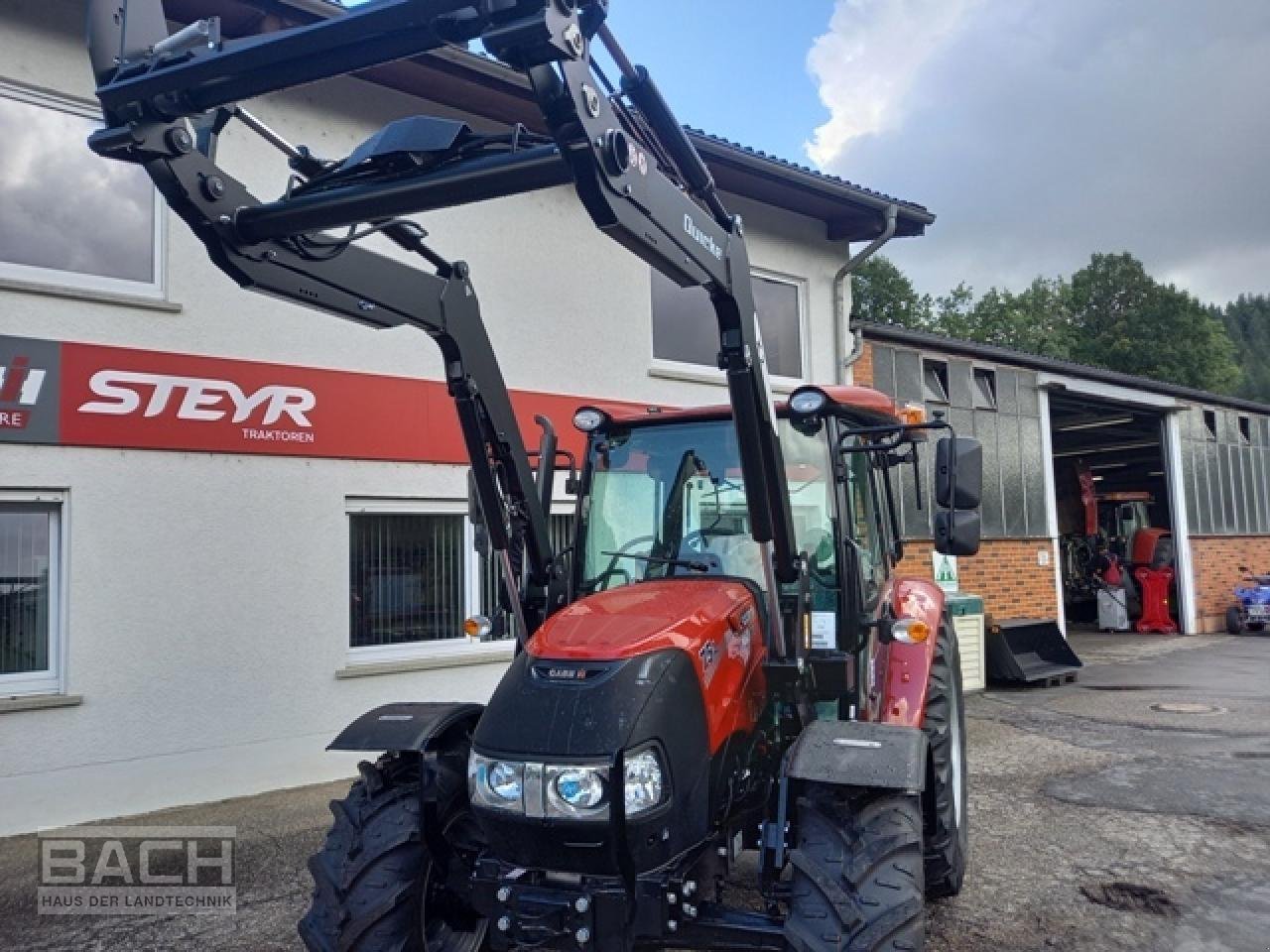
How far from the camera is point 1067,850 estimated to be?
200 inches

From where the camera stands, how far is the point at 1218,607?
17031 mm

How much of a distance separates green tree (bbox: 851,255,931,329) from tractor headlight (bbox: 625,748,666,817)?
37.6 meters

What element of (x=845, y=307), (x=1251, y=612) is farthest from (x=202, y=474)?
(x=1251, y=612)

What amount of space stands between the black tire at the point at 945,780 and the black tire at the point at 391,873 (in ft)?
5.67

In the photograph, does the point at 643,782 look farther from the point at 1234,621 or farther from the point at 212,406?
the point at 1234,621

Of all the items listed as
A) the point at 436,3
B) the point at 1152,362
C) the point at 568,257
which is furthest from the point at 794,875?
the point at 1152,362

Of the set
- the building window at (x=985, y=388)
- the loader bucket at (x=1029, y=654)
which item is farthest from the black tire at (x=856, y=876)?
the building window at (x=985, y=388)

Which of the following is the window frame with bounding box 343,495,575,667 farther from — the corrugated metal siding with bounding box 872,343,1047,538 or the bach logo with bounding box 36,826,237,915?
the corrugated metal siding with bounding box 872,343,1047,538

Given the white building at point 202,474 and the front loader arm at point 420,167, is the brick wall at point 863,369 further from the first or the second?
the front loader arm at point 420,167

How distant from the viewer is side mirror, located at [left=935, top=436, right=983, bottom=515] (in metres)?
3.72

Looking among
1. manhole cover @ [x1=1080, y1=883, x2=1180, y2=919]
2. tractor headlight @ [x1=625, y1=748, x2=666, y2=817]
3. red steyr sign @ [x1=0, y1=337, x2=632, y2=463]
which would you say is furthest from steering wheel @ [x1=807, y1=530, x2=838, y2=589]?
manhole cover @ [x1=1080, y1=883, x2=1180, y2=919]

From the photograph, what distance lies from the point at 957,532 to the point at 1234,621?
15.6 meters

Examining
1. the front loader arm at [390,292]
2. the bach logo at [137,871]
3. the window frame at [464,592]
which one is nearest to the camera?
the front loader arm at [390,292]

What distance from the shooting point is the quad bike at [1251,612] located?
16.2 meters
